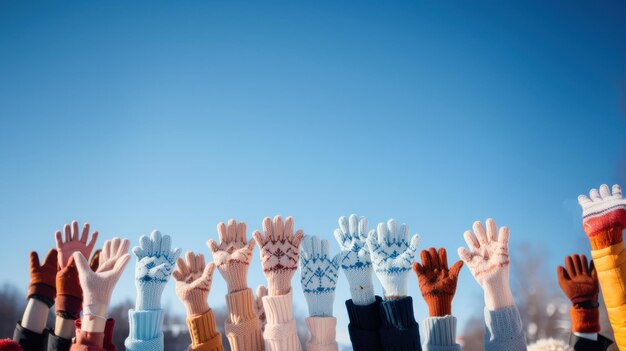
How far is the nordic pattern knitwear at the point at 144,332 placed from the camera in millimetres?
3086

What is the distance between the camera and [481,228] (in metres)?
3.30

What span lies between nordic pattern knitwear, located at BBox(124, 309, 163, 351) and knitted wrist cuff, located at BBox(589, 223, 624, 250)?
2.69 meters

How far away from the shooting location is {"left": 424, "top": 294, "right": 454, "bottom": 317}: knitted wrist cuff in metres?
3.11

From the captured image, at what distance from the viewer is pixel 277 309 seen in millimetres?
3092

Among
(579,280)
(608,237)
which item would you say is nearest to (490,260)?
(579,280)

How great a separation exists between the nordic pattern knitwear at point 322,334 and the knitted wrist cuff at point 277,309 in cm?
14

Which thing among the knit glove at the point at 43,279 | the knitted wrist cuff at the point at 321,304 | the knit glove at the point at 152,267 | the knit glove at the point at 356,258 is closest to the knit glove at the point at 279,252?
the knitted wrist cuff at the point at 321,304

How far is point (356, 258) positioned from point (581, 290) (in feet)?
4.36

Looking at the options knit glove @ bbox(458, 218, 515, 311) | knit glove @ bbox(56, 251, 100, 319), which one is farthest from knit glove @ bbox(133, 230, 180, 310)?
knit glove @ bbox(458, 218, 515, 311)

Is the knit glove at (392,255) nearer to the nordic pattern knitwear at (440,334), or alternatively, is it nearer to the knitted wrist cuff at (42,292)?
the nordic pattern knitwear at (440,334)

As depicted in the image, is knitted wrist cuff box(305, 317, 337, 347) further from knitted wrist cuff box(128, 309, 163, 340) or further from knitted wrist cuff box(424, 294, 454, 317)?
knitted wrist cuff box(128, 309, 163, 340)

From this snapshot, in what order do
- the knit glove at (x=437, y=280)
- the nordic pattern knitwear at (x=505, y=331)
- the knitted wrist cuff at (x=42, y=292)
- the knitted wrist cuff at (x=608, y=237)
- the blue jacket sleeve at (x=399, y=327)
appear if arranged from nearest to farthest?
1. the blue jacket sleeve at (x=399, y=327)
2. the nordic pattern knitwear at (x=505, y=331)
3. the knit glove at (x=437, y=280)
4. the knitted wrist cuff at (x=608, y=237)
5. the knitted wrist cuff at (x=42, y=292)

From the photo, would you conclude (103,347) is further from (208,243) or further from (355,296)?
(355,296)

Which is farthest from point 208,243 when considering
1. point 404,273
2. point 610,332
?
point 610,332
